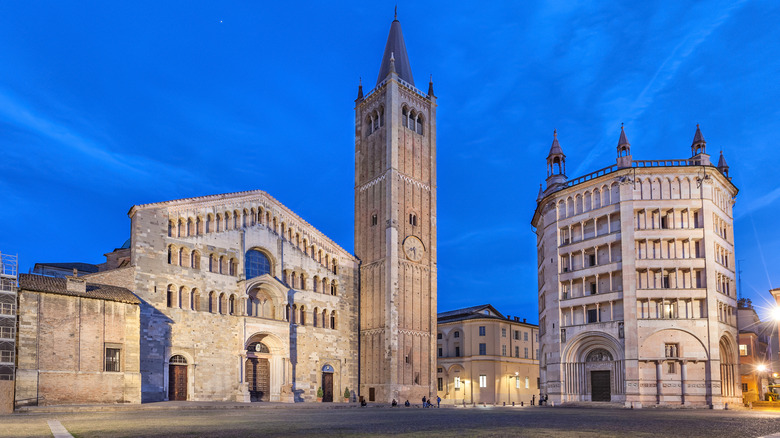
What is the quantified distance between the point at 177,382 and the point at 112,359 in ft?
21.4

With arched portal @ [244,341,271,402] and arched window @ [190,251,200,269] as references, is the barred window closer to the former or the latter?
arched window @ [190,251,200,269]

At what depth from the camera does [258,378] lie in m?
47.4

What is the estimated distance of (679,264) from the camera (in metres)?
46.2

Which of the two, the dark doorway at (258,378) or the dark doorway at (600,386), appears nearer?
the dark doorway at (258,378)

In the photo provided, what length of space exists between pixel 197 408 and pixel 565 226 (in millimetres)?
32483

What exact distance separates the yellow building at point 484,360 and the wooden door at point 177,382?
119 feet

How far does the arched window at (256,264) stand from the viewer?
48031mm

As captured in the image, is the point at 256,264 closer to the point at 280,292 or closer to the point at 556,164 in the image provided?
the point at 280,292

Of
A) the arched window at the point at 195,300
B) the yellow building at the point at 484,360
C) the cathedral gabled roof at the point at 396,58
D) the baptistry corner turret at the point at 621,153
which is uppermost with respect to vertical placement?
the cathedral gabled roof at the point at 396,58

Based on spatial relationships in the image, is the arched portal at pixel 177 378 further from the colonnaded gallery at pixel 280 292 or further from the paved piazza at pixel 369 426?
the paved piazza at pixel 369 426

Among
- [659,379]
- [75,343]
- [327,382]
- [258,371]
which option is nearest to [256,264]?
[258,371]

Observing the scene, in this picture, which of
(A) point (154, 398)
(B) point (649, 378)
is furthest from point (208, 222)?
(B) point (649, 378)

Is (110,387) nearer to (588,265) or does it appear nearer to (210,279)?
(210,279)

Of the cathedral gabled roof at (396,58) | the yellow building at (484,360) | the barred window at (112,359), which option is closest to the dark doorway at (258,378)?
the barred window at (112,359)
